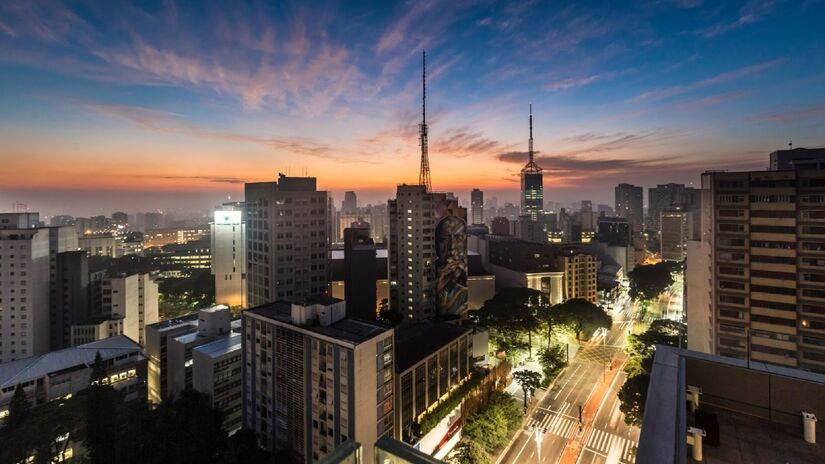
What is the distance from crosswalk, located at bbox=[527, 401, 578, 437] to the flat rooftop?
2288 centimetres

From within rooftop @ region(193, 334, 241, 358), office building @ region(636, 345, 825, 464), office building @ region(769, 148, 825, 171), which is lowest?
rooftop @ region(193, 334, 241, 358)

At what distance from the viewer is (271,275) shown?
59250 mm

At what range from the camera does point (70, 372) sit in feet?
144

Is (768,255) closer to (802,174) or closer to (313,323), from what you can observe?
(802,174)

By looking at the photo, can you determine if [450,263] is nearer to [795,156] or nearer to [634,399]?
[634,399]

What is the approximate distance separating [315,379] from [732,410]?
2771cm

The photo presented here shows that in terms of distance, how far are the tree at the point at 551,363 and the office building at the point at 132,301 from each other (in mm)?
65757

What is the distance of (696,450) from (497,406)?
1349 inches

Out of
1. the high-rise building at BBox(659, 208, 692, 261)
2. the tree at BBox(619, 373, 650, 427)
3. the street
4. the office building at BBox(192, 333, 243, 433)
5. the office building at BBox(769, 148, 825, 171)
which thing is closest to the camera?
the street

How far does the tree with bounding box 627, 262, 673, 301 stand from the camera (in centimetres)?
8450

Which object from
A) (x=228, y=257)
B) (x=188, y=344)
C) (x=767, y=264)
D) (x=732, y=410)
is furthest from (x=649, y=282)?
(x=228, y=257)

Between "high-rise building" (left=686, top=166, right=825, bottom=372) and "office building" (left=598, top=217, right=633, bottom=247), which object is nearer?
"high-rise building" (left=686, top=166, right=825, bottom=372)

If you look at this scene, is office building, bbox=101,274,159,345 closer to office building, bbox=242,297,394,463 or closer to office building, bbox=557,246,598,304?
office building, bbox=242,297,394,463

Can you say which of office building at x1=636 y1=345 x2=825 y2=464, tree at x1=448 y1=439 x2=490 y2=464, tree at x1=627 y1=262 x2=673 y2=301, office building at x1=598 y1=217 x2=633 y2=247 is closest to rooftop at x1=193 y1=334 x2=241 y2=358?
tree at x1=448 y1=439 x2=490 y2=464
